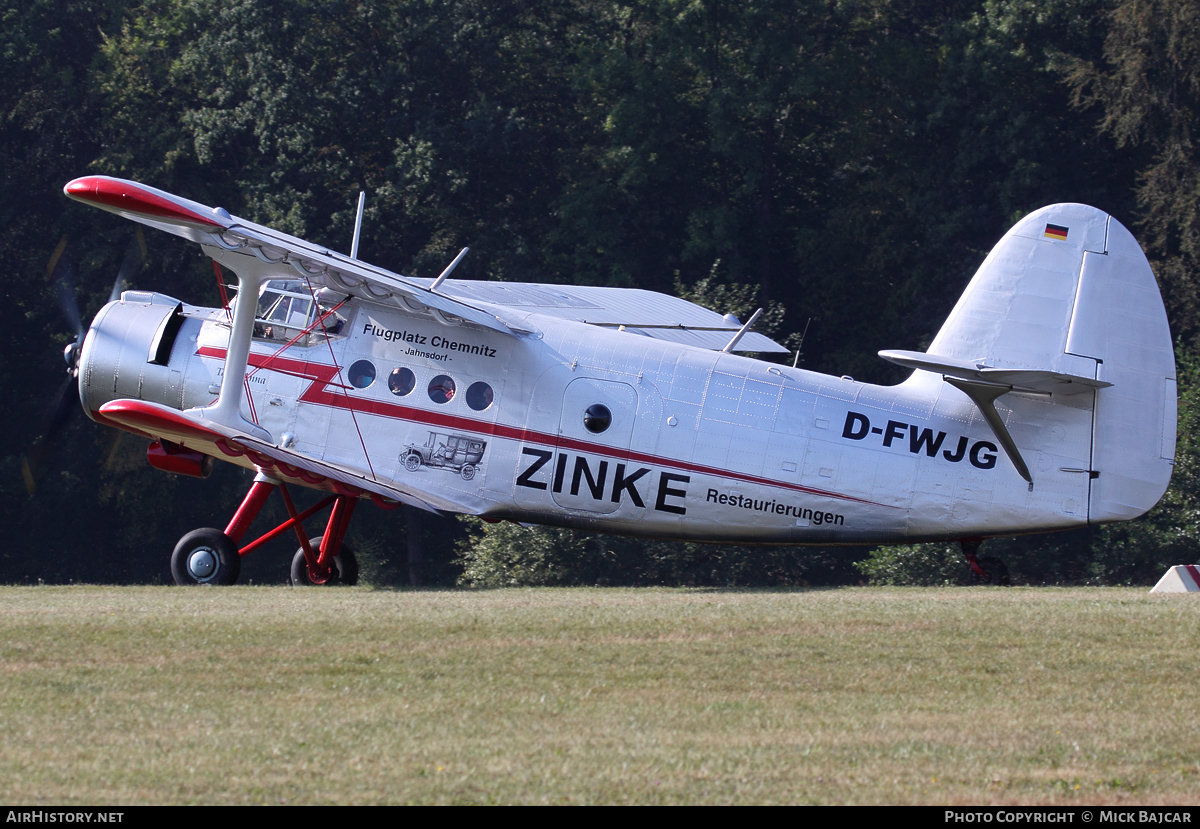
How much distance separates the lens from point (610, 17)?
42.8m

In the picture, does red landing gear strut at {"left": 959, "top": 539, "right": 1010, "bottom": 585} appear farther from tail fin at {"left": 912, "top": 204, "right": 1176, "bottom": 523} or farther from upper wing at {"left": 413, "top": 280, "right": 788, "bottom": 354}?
upper wing at {"left": 413, "top": 280, "right": 788, "bottom": 354}

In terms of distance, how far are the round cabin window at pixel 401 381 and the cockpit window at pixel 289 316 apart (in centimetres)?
80

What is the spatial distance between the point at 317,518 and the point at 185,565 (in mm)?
23094

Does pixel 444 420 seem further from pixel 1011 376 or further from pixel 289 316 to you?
pixel 1011 376

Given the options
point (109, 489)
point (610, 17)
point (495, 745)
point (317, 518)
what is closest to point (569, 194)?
point (610, 17)

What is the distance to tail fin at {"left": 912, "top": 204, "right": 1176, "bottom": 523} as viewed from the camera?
13.9m

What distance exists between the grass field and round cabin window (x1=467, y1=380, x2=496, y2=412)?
2679 millimetres

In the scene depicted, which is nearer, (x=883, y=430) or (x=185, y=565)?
(x=883, y=430)

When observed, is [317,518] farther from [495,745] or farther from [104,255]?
[495,745]

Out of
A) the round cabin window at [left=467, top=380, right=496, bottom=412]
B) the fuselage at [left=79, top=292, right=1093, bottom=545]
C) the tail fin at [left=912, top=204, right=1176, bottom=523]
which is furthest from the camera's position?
the round cabin window at [left=467, top=380, right=496, bottom=412]

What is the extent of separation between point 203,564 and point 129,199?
14.0ft

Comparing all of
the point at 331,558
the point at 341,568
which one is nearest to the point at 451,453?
the point at 331,558

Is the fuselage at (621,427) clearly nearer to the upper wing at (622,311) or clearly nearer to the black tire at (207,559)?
the black tire at (207,559)

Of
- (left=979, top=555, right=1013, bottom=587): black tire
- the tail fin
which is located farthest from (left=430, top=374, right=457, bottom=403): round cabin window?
(left=979, top=555, right=1013, bottom=587): black tire
